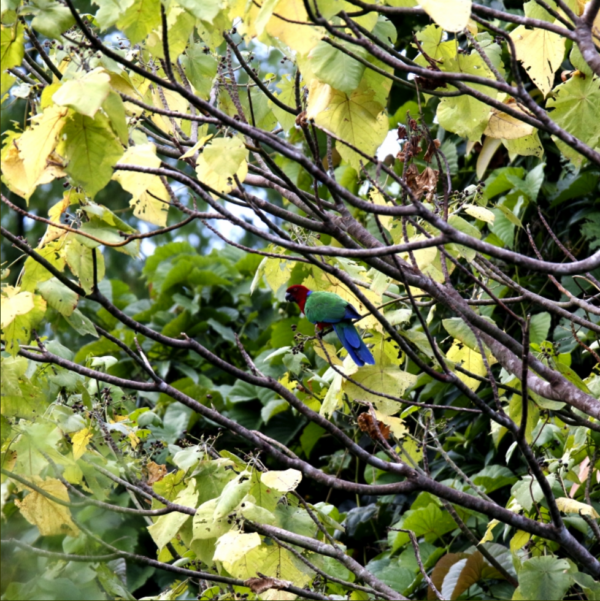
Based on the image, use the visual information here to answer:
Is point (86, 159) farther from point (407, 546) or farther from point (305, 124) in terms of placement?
point (407, 546)

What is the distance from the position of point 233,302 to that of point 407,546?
2.43 m

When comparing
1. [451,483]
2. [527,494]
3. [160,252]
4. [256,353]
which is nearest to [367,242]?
[527,494]

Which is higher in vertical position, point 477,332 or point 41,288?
point 41,288

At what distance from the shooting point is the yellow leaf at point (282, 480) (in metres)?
2.00

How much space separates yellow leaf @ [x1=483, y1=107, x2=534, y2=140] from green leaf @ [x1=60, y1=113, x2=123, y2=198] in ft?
4.17

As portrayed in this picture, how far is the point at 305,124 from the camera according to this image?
1984mm

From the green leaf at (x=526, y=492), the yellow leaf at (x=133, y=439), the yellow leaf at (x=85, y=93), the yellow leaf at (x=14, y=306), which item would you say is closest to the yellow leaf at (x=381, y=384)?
the green leaf at (x=526, y=492)

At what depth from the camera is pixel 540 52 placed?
2244mm

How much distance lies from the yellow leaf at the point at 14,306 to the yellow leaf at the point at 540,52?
1562mm

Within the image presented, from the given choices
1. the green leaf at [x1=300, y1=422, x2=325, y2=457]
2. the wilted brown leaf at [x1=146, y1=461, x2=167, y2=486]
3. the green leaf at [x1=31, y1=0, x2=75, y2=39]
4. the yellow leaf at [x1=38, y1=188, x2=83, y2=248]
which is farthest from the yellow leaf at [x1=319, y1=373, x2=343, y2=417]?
the green leaf at [x1=300, y1=422, x2=325, y2=457]

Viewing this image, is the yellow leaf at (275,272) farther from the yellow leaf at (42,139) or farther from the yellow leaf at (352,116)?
the yellow leaf at (42,139)

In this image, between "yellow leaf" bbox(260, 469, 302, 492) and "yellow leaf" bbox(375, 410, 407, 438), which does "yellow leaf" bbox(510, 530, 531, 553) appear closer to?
"yellow leaf" bbox(375, 410, 407, 438)

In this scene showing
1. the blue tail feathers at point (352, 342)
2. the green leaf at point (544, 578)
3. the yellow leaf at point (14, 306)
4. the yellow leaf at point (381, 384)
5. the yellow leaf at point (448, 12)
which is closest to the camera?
the yellow leaf at point (448, 12)

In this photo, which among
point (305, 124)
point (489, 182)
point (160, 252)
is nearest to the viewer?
point (305, 124)
